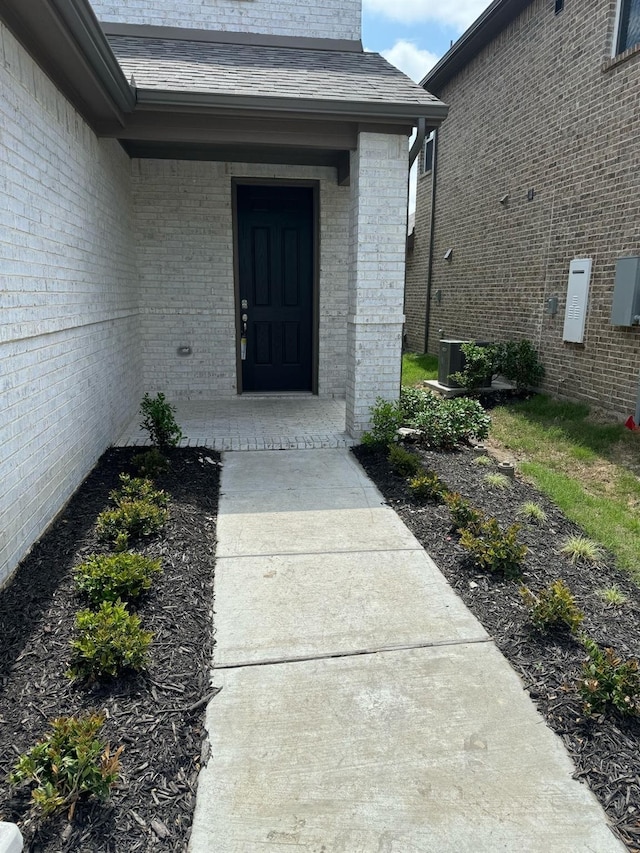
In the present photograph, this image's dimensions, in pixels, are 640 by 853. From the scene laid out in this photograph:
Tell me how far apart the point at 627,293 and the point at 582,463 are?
1941mm

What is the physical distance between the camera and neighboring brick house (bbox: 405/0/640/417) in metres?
6.56

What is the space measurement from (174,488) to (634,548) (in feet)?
10.5

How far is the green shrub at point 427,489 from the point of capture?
437cm

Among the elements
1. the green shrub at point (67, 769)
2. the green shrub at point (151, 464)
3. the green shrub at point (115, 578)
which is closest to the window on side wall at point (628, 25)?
the green shrub at point (151, 464)

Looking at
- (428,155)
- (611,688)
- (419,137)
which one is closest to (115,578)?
(611,688)

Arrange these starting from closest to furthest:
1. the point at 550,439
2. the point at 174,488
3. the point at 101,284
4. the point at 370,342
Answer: the point at 174,488
the point at 101,284
the point at 370,342
the point at 550,439

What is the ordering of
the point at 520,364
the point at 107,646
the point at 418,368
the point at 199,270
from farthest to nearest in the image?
→ the point at 418,368, the point at 520,364, the point at 199,270, the point at 107,646

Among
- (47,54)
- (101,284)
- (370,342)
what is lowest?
(370,342)

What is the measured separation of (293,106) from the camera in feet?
16.6

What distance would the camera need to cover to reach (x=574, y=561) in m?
3.53

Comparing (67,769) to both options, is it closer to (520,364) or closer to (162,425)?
(162,425)

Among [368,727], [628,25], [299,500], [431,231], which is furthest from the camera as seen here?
[431,231]

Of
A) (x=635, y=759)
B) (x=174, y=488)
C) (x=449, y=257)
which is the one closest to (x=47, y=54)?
(x=174, y=488)

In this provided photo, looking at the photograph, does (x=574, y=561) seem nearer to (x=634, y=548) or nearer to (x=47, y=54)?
(x=634, y=548)
